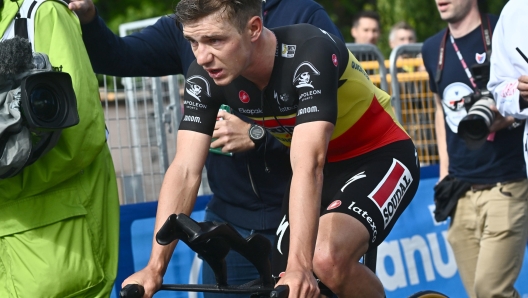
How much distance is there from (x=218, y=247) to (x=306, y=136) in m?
0.63

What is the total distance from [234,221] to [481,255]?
2298 millimetres

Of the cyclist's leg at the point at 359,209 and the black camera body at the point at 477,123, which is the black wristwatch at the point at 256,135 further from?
the black camera body at the point at 477,123

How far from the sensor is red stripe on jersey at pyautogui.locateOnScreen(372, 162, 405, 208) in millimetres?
4020

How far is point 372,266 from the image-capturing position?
172 inches

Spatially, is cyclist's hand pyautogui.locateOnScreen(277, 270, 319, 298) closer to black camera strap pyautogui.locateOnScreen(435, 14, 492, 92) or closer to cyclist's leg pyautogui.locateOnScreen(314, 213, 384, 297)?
cyclist's leg pyautogui.locateOnScreen(314, 213, 384, 297)

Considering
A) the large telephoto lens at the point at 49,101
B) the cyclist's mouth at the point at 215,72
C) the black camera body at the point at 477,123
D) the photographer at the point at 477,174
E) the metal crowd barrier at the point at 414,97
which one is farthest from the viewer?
the metal crowd barrier at the point at 414,97

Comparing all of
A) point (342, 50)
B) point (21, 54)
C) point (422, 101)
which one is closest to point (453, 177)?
point (422, 101)

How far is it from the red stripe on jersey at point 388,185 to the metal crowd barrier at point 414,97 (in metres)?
4.21

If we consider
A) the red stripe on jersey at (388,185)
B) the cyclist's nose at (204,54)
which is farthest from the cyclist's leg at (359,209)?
the cyclist's nose at (204,54)

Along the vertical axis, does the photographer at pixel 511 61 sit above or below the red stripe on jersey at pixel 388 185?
above

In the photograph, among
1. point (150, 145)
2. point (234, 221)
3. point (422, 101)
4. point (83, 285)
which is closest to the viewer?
point (83, 285)

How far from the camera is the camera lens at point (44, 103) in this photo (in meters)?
3.78

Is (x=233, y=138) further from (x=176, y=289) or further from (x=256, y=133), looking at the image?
(x=176, y=289)

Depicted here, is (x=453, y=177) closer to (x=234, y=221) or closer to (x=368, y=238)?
(x=234, y=221)
